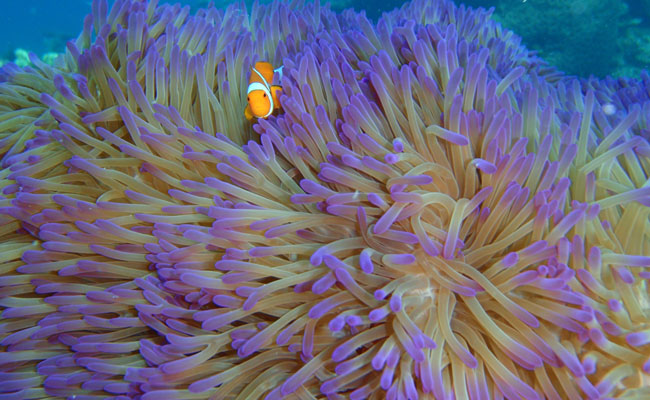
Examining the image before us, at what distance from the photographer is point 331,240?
1.70 metres

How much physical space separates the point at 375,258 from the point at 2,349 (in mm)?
1670

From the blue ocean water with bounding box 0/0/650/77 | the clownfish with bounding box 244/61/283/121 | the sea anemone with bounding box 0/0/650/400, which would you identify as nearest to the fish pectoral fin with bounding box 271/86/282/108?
the clownfish with bounding box 244/61/283/121

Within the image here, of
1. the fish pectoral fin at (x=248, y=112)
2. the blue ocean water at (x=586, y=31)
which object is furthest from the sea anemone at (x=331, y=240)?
the blue ocean water at (x=586, y=31)

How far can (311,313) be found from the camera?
4.82 feet

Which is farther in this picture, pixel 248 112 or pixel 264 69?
pixel 264 69

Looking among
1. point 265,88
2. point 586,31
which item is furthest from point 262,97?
point 586,31

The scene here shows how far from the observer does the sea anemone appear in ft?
4.71

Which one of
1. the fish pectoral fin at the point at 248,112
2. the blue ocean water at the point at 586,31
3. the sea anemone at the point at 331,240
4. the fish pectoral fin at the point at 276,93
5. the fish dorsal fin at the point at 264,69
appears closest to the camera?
the sea anemone at the point at 331,240

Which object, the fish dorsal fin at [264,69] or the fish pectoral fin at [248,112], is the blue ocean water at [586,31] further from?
the fish pectoral fin at [248,112]

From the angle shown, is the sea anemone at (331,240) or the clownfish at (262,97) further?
the clownfish at (262,97)

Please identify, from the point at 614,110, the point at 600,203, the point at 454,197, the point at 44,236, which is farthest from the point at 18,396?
the point at 614,110

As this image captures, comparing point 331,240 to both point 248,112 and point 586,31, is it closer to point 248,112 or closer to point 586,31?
point 248,112

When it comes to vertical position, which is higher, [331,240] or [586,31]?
[586,31]

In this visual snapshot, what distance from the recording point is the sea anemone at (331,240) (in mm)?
1437
